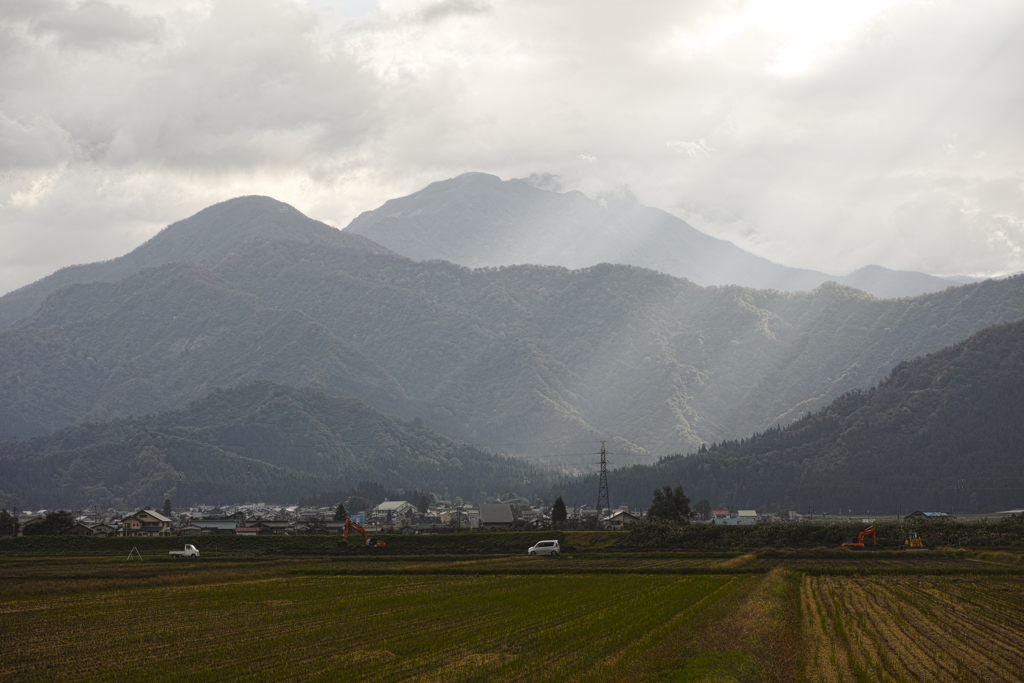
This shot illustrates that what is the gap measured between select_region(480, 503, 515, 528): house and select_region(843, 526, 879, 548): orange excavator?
2072 inches

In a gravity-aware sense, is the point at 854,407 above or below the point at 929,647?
above

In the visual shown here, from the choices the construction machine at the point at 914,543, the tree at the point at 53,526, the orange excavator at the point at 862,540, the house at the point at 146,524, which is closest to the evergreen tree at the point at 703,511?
the orange excavator at the point at 862,540

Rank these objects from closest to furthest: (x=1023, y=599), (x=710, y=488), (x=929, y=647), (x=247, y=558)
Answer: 1. (x=929, y=647)
2. (x=1023, y=599)
3. (x=247, y=558)
4. (x=710, y=488)

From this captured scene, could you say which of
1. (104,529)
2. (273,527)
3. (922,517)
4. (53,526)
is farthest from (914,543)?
(104,529)

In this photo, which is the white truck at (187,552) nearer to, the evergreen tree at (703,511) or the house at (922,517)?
the house at (922,517)

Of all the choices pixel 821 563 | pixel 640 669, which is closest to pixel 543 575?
pixel 821 563

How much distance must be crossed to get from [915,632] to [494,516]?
9969cm

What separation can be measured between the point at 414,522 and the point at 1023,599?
119 metres

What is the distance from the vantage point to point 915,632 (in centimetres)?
2720

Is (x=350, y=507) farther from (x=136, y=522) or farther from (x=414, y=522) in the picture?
(x=136, y=522)

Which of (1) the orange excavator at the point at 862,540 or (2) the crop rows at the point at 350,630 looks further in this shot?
(1) the orange excavator at the point at 862,540

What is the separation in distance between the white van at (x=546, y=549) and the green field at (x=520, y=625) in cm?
2041

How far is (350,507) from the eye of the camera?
186 meters

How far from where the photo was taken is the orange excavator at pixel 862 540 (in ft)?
244
